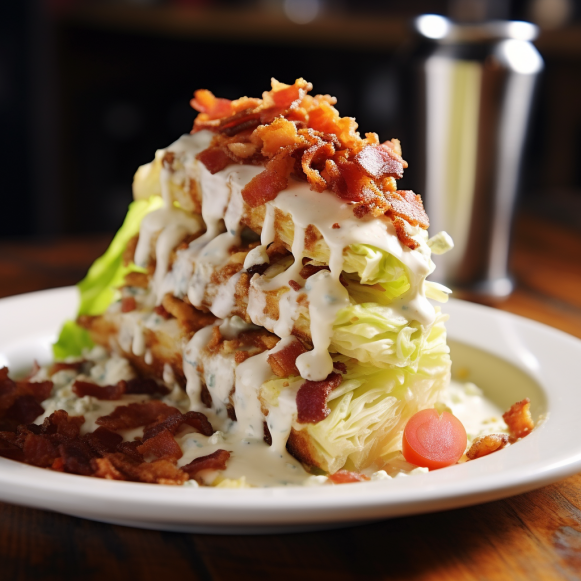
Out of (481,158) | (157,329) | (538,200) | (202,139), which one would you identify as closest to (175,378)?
(157,329)

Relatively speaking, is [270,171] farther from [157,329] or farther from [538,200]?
[538,200]

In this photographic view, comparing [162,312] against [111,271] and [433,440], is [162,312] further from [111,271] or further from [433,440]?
[433,440]

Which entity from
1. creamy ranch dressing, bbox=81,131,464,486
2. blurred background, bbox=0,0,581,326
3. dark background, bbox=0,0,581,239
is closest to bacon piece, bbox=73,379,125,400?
creamy ranch dressing, bbox=81,131,464,486

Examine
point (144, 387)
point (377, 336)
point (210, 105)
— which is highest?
point (210, 105)

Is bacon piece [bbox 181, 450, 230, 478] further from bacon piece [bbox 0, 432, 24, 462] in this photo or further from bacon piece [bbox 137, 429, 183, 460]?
bacon piece [bbox 0, 432, 24, 462]

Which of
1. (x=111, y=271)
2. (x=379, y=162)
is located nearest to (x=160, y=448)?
(x=379, y=162)

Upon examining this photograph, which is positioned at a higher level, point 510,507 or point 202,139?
point 202,139
